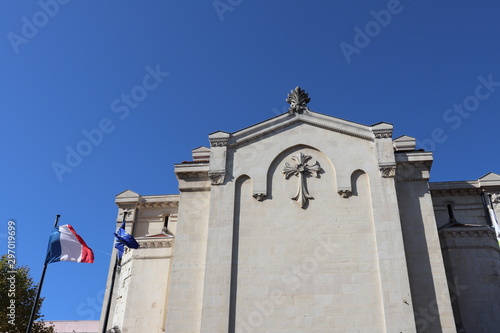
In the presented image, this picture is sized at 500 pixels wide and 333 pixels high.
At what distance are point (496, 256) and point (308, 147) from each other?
44.8 ft

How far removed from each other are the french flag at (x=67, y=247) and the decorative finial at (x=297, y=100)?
1515 cm

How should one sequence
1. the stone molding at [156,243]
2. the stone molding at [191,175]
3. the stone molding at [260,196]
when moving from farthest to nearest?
the stone molding at [156,243]
the stone molding at [191,175]
the stone molding at [260,196]

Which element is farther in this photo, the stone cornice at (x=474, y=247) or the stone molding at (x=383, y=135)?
the stone cornice at (x=474, y=247)

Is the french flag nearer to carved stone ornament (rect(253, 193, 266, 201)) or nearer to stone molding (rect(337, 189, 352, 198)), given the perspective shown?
carved stone ornament (rect(253, 193, 266, 201))

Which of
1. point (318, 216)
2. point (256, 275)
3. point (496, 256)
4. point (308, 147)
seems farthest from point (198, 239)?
point (496, 256)

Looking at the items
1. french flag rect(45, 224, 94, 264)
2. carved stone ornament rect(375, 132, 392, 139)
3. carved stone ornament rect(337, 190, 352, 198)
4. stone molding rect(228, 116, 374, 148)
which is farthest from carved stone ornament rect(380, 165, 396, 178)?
french flag rect(45, 224, 94, 264)

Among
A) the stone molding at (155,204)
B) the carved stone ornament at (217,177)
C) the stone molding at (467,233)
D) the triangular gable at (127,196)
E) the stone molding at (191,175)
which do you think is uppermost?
the triangular gable at (127,196)

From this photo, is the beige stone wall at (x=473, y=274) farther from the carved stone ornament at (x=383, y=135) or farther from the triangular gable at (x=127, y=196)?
the triangular gable at (x=127, y=196)

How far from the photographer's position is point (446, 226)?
28.9m

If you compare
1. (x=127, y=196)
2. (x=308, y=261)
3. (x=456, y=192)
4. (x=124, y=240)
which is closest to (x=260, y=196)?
(x=308, y=261)

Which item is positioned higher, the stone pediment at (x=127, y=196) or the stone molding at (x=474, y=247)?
the stone pediment at (x=127, y=196)

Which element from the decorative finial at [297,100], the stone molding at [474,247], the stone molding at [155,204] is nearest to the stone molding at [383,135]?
the decorative finial at [297,100]

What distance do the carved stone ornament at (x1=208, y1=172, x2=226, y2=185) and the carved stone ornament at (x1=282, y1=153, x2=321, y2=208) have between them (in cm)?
384

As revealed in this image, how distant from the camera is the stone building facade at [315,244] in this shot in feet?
74.7
